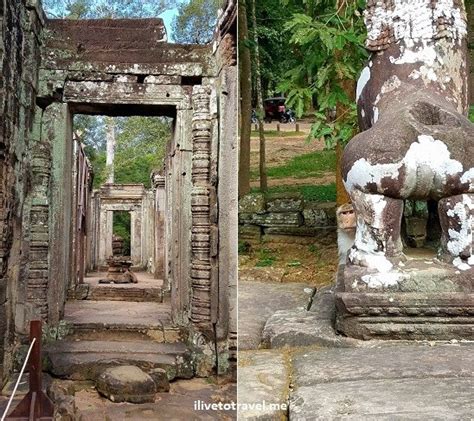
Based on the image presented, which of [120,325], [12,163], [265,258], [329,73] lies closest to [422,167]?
[329,73]

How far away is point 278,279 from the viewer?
518cm

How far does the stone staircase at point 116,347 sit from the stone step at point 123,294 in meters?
2.71

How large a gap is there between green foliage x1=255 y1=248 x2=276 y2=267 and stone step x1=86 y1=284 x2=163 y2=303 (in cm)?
176

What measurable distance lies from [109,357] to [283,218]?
3.24 metres

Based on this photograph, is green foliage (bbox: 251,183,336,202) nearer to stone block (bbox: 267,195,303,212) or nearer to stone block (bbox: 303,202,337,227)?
stone block (bbox: 267,195,303,212)

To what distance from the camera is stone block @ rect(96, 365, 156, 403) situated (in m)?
3.18

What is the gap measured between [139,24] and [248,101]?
3.13 m

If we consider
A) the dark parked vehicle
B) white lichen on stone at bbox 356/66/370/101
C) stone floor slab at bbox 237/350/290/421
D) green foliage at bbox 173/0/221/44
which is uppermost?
the dark parked vehicle

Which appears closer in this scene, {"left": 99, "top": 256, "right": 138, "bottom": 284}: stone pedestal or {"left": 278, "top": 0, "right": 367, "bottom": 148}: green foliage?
{"left": 278, "top": 0, "right": 367, "bottom": 148}: green foliage

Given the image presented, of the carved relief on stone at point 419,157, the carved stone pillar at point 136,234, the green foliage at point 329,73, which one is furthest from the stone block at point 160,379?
the carved stone pillar at point 136,234

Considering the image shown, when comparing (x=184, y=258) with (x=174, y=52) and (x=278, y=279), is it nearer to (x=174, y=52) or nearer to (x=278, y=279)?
(x=278, y=279)

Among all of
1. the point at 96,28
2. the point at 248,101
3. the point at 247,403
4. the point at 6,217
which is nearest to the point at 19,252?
the point at 6,217

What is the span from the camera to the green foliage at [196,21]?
10.6ft

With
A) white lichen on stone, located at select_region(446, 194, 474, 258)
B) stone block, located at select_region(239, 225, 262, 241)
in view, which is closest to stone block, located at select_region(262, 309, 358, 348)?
white lichen on stone, located at select_region(446, 194, 474, 258)
